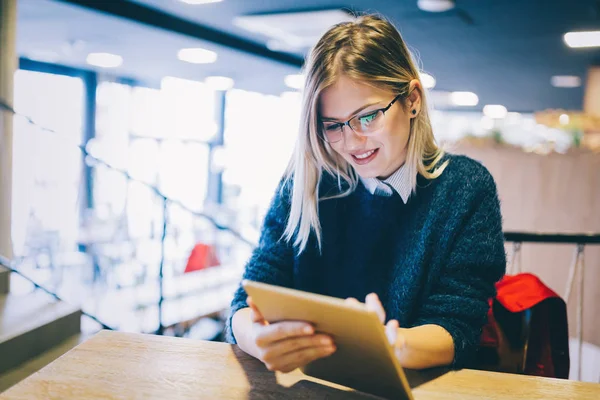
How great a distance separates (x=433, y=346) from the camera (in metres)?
1.02

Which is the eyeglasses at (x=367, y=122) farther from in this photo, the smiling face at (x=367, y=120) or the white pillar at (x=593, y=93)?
the white pillar at (x=593, y=93)

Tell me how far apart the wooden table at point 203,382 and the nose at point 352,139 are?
0.52m

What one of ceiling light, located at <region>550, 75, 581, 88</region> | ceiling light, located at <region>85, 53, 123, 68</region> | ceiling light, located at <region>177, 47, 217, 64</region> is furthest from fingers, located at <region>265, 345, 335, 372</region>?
ceiling light, located at <region>550, 75, 581, 88</region>

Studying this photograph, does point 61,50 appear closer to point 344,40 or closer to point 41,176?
point 41,176

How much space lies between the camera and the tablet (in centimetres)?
72

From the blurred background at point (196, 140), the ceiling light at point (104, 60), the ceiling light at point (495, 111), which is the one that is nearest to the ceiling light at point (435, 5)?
the blurred background at point (196, 140)

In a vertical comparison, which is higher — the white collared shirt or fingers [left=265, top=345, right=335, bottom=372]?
the white collared shirt

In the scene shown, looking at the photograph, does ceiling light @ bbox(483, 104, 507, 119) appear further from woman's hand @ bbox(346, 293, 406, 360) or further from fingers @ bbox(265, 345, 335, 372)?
fingers @ bbox(265, 345, 335, 372)

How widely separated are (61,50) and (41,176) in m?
1.91

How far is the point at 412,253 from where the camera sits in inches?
48.6

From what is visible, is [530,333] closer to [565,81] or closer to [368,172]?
[368,172]

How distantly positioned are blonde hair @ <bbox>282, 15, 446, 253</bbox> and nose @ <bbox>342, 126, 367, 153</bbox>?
77 millimetres

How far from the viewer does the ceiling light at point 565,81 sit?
8359mm

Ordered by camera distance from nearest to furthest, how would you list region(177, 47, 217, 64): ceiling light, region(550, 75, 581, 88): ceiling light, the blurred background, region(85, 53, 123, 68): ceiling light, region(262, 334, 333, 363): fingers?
region(262, 334, 333, 363): fingers < the blurred background < region(177, 47, 217, 64): ceiling light < region(85, 53, 123, 68): ceiling light < region(550, 75, 581, 88): ceiling light
